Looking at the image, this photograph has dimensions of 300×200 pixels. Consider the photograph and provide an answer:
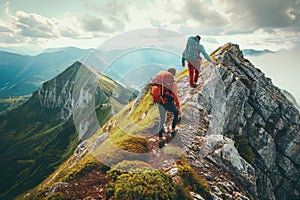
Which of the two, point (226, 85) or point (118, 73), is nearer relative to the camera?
point (118, 73)

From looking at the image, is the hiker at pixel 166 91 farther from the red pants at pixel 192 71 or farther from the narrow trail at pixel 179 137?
the red pants at pixel 192 71

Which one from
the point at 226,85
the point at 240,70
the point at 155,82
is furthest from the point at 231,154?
the point at 240,70

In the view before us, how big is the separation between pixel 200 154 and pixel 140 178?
662 cm

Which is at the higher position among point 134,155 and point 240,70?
point 240,70

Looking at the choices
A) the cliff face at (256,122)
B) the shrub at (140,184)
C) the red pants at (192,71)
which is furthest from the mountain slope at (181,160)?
the red pants at (192,71)

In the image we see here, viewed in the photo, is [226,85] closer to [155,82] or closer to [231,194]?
[231,194]

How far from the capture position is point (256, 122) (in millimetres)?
40406

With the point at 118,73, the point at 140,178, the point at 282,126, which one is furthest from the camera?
the point at 282,126

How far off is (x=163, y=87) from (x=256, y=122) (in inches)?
1357

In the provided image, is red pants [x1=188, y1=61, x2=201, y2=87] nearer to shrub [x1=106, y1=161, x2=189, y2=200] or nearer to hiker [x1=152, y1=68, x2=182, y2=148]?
hiker [x1=152, y1=68, x2=182, y2=148]

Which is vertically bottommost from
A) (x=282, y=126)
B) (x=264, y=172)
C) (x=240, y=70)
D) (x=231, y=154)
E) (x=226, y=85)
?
(x=264, y=172)

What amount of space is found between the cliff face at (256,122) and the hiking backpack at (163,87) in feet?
37.3

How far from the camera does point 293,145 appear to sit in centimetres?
4812

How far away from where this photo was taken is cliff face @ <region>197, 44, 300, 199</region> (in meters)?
28.5
